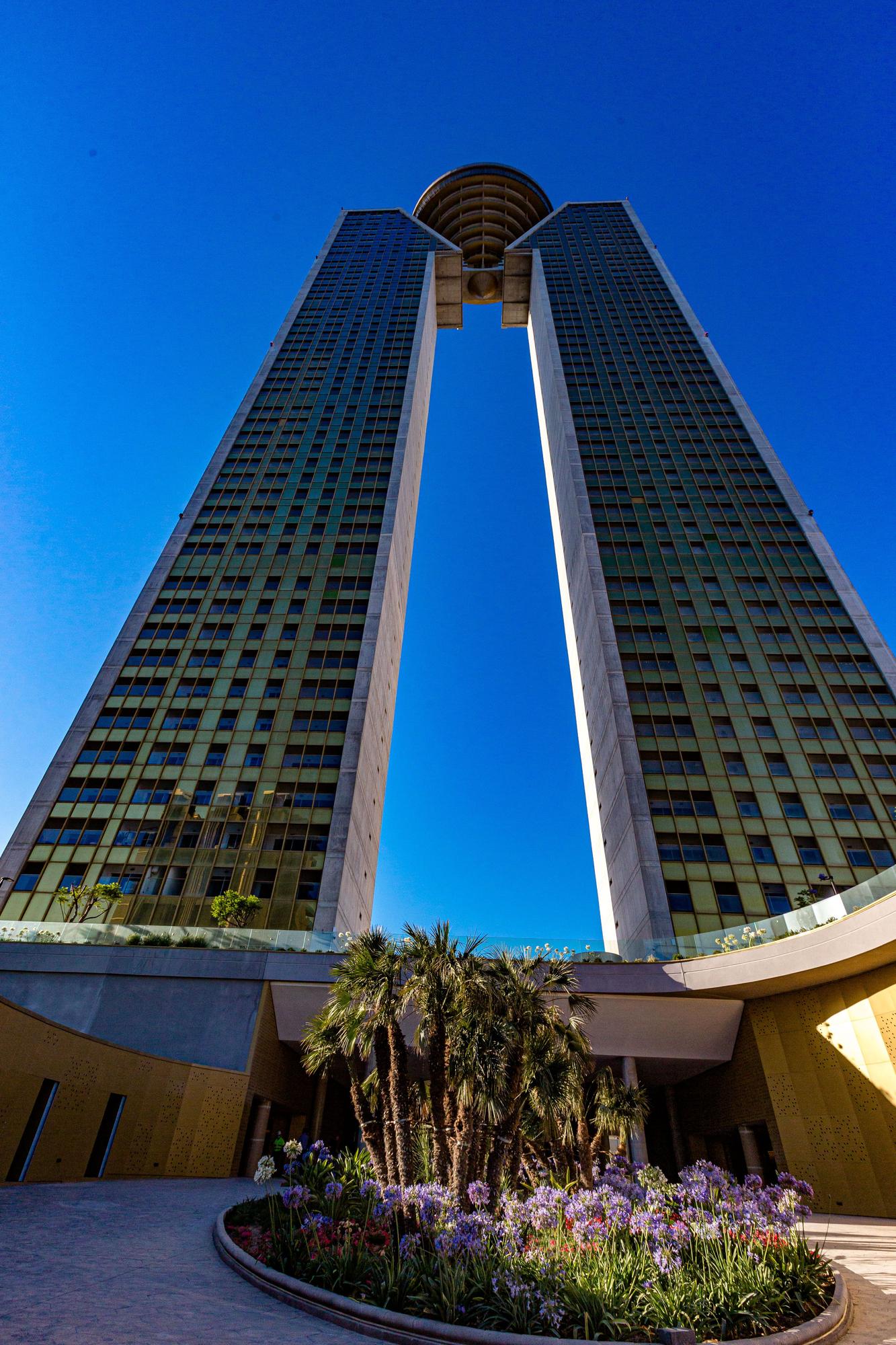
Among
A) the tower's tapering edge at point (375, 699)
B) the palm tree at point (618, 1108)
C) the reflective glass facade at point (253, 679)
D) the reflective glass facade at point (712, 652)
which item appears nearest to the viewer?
the palm tree at point (618, 1108)

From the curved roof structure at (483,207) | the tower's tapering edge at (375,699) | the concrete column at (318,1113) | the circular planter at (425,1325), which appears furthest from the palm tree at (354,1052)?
the curved roof structure at (483,207)

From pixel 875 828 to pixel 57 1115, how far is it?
43931 millimetres

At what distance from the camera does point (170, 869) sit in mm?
42531

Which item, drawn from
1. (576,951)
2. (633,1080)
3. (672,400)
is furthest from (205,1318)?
(672,400)

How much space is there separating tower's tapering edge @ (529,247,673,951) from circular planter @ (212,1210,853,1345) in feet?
107

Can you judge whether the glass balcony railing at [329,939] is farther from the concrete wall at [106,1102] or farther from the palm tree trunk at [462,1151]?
the palm tree trunk at [462,1151]

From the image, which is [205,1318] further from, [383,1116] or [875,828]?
[875,828]

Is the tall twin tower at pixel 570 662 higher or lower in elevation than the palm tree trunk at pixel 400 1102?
higher

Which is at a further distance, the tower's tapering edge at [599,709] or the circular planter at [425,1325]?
the tower's tapering edge at [599,709]

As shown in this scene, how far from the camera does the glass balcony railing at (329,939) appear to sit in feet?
80.2

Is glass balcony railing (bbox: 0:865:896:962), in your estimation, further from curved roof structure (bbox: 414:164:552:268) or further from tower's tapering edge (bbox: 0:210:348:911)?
curved roof structure (bbox: 414:164:552:268)

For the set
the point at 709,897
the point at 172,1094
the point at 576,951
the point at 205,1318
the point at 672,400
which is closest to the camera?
A: the point at 205,1318

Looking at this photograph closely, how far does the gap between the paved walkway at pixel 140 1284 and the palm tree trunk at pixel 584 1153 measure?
19.2 feet

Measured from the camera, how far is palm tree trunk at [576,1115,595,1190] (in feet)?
59.6
